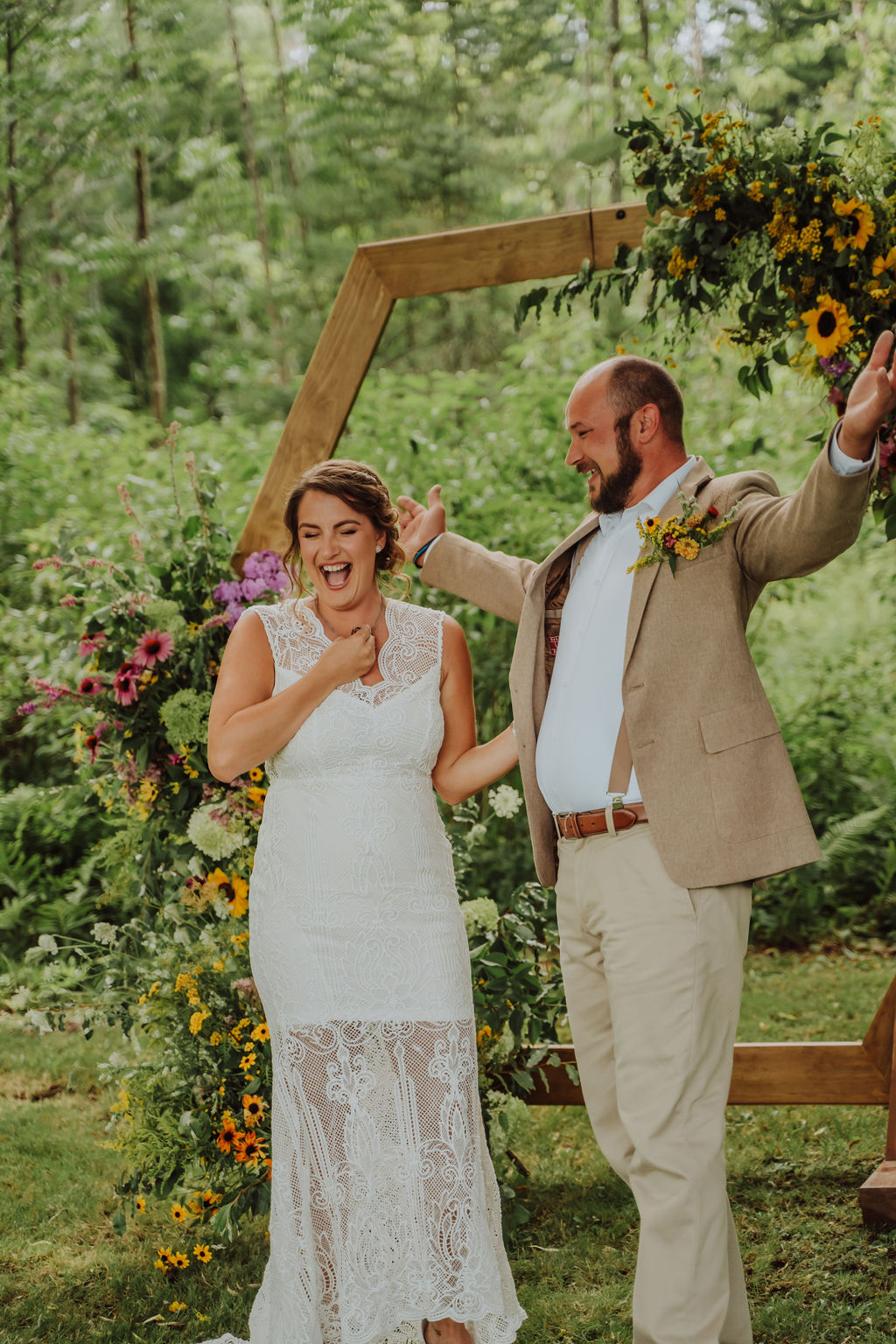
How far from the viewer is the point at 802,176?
9.26ft

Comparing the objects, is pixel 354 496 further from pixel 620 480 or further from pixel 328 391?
pixel 328 391

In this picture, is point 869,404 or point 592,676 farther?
point 592,676

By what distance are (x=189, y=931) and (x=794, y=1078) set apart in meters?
1.80

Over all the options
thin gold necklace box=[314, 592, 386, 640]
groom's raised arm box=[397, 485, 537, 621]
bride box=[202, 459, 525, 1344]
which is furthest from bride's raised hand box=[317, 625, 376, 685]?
groom's raised arm box=[397, 485, 537, 621]

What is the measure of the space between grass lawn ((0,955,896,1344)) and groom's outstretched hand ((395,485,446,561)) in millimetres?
1775

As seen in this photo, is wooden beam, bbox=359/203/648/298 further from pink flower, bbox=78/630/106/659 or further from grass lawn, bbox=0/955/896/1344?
grass lawn, bbox=0/955/896/1344

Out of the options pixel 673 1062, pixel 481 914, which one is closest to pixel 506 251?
pixel 481 914

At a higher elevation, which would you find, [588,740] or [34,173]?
[34,173]

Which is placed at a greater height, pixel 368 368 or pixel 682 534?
pixel 368 368

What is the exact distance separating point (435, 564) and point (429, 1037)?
1178 millimetres

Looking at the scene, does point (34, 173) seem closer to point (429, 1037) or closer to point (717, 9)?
point (717, 9)

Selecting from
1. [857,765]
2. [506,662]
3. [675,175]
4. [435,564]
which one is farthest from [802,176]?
[857,765]

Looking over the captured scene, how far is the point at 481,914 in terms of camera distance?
3268mm

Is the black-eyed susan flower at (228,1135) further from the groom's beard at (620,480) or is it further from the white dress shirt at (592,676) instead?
the groom's beard at (620,480)
